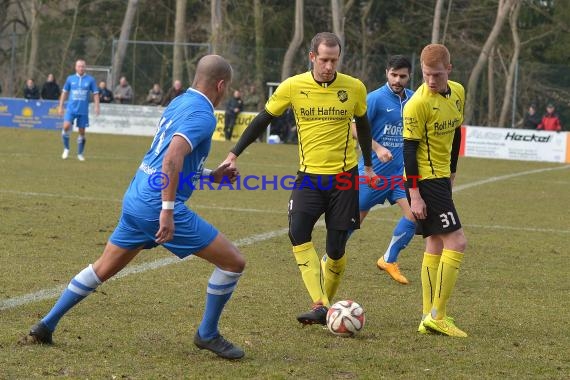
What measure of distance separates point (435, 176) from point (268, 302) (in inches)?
63.8

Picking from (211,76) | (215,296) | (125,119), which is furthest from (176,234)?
(125,119)

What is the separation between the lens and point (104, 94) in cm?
3369

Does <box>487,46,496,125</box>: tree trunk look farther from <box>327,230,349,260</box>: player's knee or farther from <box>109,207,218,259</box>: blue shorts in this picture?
<box>109,207,218,259</box>: blue shorts

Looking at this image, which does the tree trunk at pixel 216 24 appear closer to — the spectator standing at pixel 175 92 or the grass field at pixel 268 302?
the spectator standing at pixel 175 92

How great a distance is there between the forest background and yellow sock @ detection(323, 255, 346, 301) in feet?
86.1

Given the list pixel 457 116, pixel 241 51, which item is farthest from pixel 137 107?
pixel 457 116

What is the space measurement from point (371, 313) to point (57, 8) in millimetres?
44255

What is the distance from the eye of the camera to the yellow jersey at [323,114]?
23.6ft

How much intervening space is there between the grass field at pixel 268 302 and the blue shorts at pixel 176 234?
64cm

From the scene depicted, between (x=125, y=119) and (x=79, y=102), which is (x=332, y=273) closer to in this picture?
(x=79, y=102)

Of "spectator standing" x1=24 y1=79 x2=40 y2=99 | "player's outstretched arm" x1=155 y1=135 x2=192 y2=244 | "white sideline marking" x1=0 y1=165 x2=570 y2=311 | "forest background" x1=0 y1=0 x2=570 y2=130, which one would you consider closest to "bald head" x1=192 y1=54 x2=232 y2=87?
"player's outstretched arm" x1=155 y1=135 x2=192 y2=244

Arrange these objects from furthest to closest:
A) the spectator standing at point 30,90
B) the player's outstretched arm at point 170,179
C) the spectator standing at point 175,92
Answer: the spectator standing at point 30,90 < the spectator standing at point 175,92 < the player's outstretched arm at point 170,179

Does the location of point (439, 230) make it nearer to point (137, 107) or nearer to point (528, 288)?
point (528, 288)

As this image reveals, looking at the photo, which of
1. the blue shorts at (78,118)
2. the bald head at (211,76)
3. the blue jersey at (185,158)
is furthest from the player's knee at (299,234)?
the blue shorts at (78,118)
